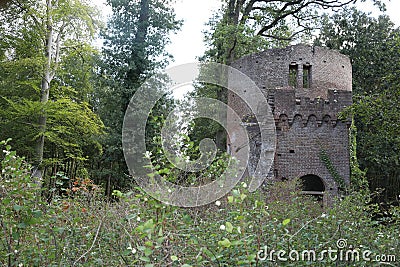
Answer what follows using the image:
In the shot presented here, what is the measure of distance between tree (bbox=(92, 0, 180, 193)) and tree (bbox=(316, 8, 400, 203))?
8.41 m

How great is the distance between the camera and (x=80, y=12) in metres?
16.9

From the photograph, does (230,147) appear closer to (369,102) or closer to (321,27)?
(369,102)

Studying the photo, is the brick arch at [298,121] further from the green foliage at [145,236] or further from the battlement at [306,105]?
the green foliage at [145,236]

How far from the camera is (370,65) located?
71.1 ft

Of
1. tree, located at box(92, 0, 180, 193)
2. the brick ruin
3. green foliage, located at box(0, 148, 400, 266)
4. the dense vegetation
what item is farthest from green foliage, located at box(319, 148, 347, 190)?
green foliage, located at box(0, 148, 400, 266)

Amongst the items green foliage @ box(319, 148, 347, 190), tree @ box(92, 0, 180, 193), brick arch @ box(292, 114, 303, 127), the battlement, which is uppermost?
tree @ box(92, 0, 180, 193)

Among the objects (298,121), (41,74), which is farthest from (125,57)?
(298,121)

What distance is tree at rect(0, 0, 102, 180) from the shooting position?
15430mm

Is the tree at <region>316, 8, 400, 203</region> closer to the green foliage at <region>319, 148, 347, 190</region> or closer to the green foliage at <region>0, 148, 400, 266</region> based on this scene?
the green foliage at <region>319, 148, 347, 190</region>

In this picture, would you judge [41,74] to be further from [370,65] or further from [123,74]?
[370,65]

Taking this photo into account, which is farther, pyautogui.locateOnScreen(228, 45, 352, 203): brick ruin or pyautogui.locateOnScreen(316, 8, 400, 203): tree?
pyautogui.locateOnScreen(316, 8, 400, 203): tree

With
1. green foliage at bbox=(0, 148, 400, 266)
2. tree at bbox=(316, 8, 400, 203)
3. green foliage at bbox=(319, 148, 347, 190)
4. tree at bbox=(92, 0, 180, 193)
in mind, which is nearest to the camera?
green foliage at bbox=(0, 148, 400, 266)

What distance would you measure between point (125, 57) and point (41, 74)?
126 inches

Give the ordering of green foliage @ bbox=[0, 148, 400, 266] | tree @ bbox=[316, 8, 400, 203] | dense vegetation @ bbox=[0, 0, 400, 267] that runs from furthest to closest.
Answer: tree @ bbox=[316, 8, 400, 203] < dense vegetation @ bbox=[0, 0, 400, 267] < green foliage @ bbox=[0, 148, 400, 266]
